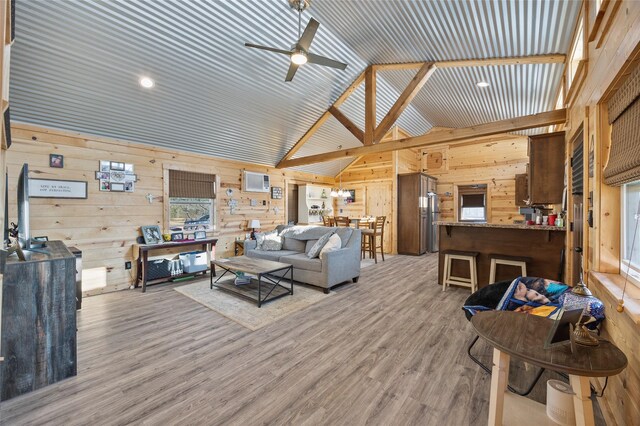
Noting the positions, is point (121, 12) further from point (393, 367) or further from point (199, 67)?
point (393, 367)

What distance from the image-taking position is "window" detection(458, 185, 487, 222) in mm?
7766

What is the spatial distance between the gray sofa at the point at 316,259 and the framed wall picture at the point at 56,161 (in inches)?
116

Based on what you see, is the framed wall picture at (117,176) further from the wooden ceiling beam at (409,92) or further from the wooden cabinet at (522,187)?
the wooden cabinet at (522,187)

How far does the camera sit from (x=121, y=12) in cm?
279

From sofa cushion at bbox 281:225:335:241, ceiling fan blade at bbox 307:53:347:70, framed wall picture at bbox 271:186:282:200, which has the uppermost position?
ceiling fan blade at bbox 307:53:347:70

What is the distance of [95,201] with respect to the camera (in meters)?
4.14

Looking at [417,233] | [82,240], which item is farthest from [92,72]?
[417,233]

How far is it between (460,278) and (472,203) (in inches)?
177

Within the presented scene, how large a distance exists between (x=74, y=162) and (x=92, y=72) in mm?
1414

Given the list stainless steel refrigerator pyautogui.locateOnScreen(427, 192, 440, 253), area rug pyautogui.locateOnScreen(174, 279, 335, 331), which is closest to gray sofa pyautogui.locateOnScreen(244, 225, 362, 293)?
area rug pyautogui.locateOnScreen(174, 279, 335, 331)

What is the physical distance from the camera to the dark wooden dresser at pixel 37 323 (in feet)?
6.24

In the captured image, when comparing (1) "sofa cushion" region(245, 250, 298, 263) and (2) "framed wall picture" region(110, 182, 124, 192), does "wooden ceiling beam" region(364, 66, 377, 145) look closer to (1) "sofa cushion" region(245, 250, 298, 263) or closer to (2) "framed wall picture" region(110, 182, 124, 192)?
(1) "sofa cushion" region(245, 250, 298, 263)

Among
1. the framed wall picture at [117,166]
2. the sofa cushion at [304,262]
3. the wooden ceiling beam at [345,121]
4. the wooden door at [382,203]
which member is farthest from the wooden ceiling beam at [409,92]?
the framed wall picture at [117,166]

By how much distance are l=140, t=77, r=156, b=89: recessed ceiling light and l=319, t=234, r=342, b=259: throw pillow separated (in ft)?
10.7
